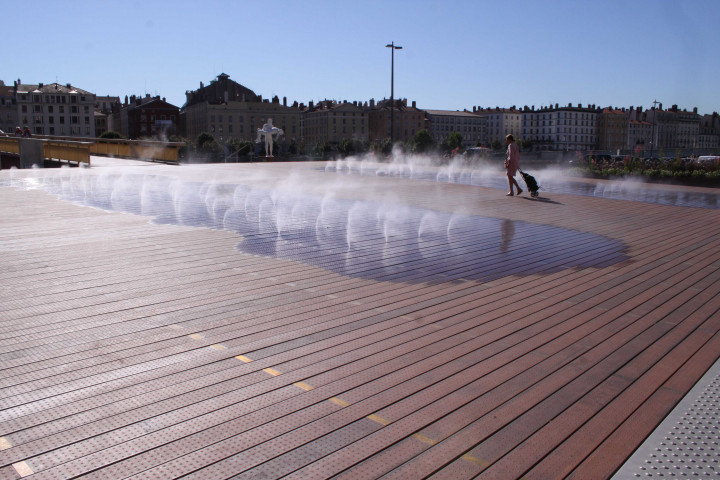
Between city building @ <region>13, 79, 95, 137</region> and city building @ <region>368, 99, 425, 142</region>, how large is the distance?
7197cm

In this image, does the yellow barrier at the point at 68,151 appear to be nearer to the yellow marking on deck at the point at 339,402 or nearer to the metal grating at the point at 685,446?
the yellow marking on deck at the point at 339,402

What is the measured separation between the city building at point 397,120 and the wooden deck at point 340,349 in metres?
157

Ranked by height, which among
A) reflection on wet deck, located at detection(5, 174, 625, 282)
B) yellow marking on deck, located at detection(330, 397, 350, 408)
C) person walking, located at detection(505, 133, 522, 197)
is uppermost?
person walking, located at detection(505, 133, 522, 197)

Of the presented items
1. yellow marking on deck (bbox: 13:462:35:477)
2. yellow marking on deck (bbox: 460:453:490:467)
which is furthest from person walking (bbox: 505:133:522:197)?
yellow marking on deck (bbox: 13:462:35:477)

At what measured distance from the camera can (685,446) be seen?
9.97ft

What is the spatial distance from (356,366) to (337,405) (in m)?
0.57

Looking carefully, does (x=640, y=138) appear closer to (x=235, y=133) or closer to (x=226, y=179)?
(x=235, y=133)

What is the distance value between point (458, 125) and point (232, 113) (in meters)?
74.6

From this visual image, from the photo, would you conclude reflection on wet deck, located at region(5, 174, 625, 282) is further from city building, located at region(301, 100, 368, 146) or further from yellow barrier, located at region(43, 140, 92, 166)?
city building, located at region(301, 100, 368, 146)

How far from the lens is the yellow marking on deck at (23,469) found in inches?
104

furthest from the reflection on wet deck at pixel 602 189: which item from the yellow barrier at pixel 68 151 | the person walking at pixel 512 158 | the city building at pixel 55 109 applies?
the city building at pixel 55 109

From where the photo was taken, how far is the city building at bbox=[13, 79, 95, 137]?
4872 inches

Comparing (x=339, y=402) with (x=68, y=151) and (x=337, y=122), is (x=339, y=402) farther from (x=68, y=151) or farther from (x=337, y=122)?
(x=337, y=122)

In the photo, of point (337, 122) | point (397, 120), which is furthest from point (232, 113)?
point (397, 120)
